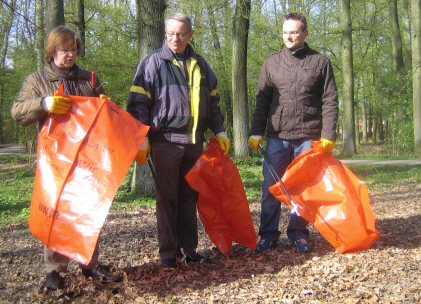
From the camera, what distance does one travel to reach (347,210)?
3125 mm

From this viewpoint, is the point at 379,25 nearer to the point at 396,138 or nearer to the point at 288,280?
the point at 396,138

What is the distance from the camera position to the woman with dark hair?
252 centimetres

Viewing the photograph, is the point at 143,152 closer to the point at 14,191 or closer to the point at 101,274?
the point at 101,274

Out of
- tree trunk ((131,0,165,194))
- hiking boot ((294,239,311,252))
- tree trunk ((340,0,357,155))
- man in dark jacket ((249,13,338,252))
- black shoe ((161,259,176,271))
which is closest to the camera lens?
black shoe ((161,259,176,271))

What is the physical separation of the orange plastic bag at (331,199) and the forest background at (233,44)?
3.68 meters

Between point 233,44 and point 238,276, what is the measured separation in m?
9.67

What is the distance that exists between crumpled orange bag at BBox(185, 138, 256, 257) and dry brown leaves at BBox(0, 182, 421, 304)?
185 mm

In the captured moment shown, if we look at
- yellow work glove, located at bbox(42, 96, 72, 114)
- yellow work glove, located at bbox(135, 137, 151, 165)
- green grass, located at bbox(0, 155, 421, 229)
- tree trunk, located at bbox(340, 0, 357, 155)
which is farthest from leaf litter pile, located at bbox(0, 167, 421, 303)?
tree trunk, located at bbox(340, 0, 357, 155)

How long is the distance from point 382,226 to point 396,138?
12.8 meters

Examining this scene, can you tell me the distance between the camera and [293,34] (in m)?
3.31

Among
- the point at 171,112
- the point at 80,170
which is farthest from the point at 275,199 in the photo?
the point at 80,170

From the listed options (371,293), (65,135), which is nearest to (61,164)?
(65,135)

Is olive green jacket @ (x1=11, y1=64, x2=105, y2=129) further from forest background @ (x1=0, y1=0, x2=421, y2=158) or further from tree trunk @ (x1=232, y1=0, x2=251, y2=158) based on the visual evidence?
tree trunk @ (x1=232, y1=0, x2=251, y2=158)

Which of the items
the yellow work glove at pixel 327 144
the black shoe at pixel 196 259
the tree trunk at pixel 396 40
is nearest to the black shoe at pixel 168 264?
the black shoe at pixel 196 259
